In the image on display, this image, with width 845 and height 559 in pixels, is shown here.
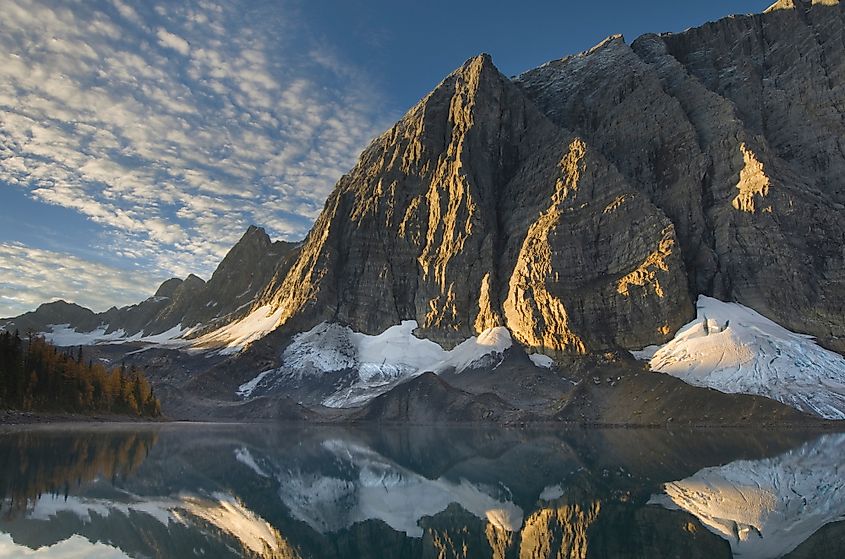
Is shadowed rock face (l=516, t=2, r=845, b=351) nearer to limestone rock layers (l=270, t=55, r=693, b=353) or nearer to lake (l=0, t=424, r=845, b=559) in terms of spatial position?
limestone rock layers (l=270, t=55, r=693, b=353)

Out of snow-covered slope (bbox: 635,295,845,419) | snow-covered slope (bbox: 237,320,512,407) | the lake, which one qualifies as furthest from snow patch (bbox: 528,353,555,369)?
the lake

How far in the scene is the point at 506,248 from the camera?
577ft

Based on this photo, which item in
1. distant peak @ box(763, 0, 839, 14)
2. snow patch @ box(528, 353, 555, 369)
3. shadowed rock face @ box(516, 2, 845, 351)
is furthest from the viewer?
distant peak @ box(763, 0, 839, 14)

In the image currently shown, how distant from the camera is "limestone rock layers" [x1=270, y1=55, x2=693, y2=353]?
147000mm

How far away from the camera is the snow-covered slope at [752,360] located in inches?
4513

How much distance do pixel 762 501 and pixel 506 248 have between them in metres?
152

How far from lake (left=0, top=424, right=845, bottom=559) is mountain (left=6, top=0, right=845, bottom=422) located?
284 ft

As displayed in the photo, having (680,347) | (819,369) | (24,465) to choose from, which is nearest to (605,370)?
(680,347)

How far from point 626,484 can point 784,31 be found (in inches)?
8003

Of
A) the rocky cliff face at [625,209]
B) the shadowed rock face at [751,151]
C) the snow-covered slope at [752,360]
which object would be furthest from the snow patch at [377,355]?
the shadowed rock face at [751,151]

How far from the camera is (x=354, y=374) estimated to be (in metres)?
169

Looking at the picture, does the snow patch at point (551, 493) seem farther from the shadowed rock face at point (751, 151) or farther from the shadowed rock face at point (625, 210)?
the shadowed rock face at point (751, 151)

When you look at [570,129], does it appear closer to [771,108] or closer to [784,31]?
[771,108]

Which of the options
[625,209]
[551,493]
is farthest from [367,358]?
[551,493]
